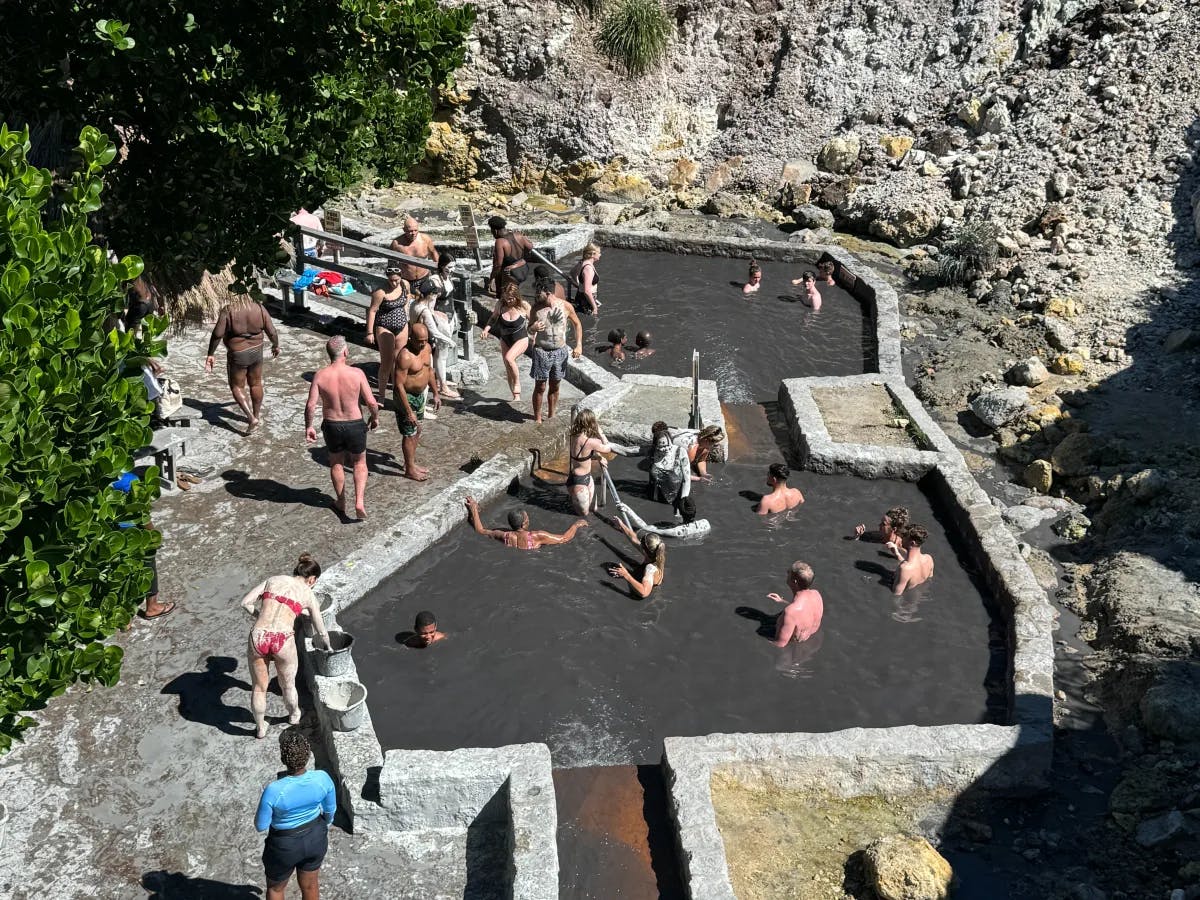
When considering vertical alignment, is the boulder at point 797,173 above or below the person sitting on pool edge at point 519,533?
above

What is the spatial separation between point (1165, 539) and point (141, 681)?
9.45 meters

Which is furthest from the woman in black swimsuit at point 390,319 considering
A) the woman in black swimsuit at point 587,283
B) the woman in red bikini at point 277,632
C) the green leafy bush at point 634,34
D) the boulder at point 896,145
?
the boulder at point 896,145

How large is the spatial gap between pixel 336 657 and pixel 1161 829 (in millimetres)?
5906

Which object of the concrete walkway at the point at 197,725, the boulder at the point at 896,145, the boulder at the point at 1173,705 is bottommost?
the concrete walkway at the point at 197,725

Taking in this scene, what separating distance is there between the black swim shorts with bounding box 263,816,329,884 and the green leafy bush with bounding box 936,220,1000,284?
46.9 feet

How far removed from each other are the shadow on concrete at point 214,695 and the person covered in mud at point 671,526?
386cm

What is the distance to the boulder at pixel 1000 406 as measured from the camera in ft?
44.4

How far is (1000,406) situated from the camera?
13570 millimetres

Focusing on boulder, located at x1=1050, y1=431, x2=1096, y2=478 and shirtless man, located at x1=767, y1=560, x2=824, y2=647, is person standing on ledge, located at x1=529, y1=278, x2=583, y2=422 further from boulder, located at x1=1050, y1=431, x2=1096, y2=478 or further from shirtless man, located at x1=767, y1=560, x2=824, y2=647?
boulder, located at x1=1050, y1=431, x2=1096, y2=478

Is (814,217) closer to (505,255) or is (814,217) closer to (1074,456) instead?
(505,255)

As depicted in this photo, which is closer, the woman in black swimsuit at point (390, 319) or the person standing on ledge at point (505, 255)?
the woman in black swimsuit at point (390, 319)

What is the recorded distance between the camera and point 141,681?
8.40 metres

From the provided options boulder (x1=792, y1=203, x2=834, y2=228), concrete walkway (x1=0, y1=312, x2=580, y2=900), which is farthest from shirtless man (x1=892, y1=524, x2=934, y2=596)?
boulder (x1=792, y1=203, x2=834, y2=228)

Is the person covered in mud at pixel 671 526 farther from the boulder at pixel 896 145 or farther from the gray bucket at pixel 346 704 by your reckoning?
the boulder at pixel 896 145
